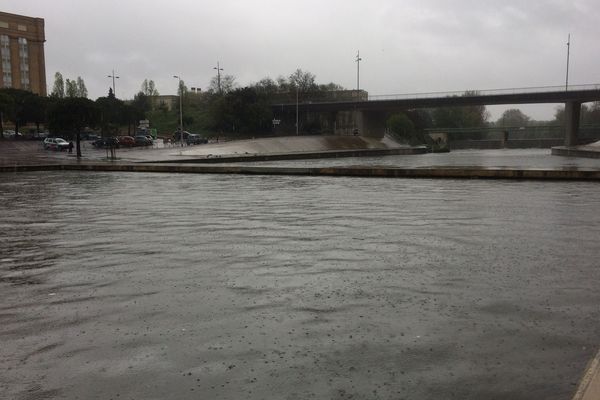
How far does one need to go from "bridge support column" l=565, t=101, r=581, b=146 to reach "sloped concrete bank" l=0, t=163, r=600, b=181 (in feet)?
199


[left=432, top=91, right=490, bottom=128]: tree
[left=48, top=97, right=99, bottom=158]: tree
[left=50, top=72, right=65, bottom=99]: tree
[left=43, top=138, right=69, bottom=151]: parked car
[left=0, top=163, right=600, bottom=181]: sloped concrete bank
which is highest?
[left=50, top=72, right=65, bottom=99]: tree

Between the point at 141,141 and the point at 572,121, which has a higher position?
the point at 572,121

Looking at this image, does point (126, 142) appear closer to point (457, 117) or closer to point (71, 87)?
point (71, 87)

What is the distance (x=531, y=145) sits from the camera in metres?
129

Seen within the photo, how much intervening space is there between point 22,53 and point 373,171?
115 metres

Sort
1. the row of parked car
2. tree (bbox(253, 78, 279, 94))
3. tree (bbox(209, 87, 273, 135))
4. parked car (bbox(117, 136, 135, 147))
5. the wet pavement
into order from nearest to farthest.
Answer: the wet pavement
the row of parked car
parked car (bbox(117, 136, 135, 147))
tree (bbox(209, 87, 273, 135))
tree (bbox(253, 78, 279, 94))

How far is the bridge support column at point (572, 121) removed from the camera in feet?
263

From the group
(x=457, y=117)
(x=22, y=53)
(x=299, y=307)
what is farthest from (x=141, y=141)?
(x=457, y=117)

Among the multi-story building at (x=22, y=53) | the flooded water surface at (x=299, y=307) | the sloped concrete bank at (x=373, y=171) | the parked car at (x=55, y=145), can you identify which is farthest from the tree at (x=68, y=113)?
the multi-story building at (x=22, y=53)

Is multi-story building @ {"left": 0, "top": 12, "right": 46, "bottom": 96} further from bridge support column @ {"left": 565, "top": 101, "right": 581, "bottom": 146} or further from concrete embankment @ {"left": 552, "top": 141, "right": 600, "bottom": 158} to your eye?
concrete embankment @ {"left": 552, "top": 141, "right": 600, "bottom": 158}

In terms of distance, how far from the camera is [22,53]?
12006 cm

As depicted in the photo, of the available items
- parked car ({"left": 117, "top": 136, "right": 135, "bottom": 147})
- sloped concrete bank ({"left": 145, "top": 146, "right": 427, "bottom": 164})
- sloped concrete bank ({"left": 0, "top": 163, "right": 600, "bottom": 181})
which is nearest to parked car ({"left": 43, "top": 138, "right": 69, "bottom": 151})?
parked car ({"left": 117, "top": 136, "right": 135, "bottom": 147})

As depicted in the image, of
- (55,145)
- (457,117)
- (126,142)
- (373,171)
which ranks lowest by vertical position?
(373,171)

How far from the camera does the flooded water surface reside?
4238 millimetres
